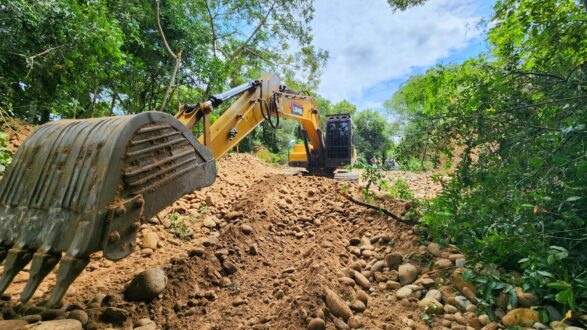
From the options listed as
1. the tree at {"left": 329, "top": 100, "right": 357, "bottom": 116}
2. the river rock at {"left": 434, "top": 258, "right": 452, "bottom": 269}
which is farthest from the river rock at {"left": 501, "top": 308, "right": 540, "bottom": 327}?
the tree at {"left": 329, "top": 100, "right": 357, "bottom": 116}

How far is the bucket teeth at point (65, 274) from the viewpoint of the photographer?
113 cm

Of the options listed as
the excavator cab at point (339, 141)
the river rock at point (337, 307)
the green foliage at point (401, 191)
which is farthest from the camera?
the excavator cab at point (339, 141)

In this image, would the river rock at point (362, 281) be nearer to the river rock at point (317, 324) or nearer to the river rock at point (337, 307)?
the river rock at point (337, 307)

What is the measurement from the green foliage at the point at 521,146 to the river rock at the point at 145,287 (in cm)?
212

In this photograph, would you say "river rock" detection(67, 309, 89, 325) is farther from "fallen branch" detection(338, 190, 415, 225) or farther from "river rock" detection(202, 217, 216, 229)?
"fallen branch" detection(338, 190, 415, 225)

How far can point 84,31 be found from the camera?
387 cm

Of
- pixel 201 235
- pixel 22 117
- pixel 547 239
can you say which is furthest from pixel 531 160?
pixel 22 117

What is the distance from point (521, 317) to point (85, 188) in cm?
230

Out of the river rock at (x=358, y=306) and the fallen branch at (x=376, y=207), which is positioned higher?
the fallen branch at (x=376, y=207)

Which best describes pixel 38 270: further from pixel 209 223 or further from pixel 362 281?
pixel 209 223

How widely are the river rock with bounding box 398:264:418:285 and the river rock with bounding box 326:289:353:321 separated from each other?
0.57 m

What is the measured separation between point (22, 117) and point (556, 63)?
7.34m

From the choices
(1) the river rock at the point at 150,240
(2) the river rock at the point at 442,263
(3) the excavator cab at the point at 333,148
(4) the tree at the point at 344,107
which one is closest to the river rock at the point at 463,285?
(2) the river rock at the point at 442,263

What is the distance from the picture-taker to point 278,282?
224 cm
